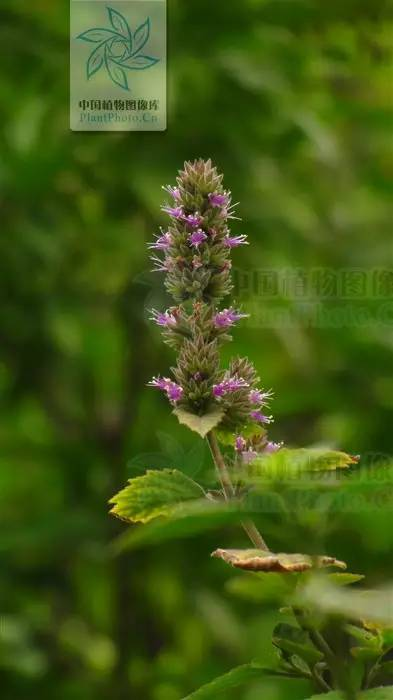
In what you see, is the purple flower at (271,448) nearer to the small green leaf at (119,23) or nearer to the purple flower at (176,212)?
the purple flower at (176,212)

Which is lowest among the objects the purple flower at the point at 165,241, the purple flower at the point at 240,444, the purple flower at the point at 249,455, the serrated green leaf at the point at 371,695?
the serrated green leaf at the point at 371,695

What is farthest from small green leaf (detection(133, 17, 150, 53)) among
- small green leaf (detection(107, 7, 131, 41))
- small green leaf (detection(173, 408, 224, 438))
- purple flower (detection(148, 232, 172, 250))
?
small green leaf (detection(173, 408, 224, 438))

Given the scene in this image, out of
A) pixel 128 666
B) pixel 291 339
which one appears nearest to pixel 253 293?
pixel 291 339

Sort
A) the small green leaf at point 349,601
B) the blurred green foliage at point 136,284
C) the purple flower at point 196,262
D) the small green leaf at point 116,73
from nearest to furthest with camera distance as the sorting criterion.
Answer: the small green leaf at point 349,601, the purple flower at point 196,262, the small green leaf at point 116,73, the blurred green foliage at point 136,284

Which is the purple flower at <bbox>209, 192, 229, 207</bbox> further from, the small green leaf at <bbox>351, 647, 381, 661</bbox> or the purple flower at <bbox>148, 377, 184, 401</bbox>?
the small green leaf at <bbox>351, 647, 381, 661</bbox>

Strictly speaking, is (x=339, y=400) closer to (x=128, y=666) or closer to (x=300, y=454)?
(x=128, y=666)

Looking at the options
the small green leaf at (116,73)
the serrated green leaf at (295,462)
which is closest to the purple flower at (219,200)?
the serrated green leaf at (295,462)

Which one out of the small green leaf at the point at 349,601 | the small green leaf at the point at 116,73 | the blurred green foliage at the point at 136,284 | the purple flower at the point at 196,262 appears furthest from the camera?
the blurred green foliage at the point at 136,284
